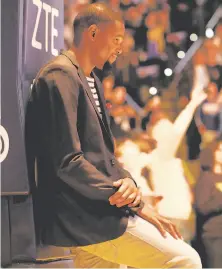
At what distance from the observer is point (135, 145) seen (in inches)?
82.5

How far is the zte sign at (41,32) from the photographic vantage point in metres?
1.80

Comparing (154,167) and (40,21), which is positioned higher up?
(40,21)

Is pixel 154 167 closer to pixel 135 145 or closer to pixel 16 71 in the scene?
pixel 135 145

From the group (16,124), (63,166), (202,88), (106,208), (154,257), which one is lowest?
(154,257)

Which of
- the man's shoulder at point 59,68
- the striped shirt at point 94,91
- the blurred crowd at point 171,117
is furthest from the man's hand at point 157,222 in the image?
the man's shoulder at point 59,68

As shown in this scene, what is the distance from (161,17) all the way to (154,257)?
3.57ft

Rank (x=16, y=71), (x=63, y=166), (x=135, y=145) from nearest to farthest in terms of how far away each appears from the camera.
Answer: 1. (x=63, y=166)
2. (x=16, y=71)
3. (x=135, y=145)

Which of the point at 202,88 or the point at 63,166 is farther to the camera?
the point at 202,88

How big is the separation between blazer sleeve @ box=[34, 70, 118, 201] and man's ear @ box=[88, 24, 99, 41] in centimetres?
22

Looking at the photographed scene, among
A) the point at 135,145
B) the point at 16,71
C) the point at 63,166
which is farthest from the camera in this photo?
the point at 135,145

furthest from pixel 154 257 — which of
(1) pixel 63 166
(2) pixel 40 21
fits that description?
(2) pixel 40 21

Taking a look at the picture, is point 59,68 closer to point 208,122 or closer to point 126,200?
point 126,200

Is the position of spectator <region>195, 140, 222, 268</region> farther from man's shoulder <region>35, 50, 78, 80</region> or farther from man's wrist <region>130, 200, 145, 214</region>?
man's shoulder <region>35, 50, 78, 80</region>

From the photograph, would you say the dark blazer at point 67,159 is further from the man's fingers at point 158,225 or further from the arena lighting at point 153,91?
the arena lighting at point 153,91
